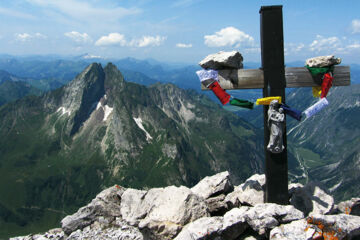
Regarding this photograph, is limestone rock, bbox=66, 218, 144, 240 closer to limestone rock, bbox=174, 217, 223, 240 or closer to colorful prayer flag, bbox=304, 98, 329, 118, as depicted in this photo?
limestone rock, bbox=174, 217, 223, 240

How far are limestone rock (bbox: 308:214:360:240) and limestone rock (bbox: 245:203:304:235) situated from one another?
0.57 metres

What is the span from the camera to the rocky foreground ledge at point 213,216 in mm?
9906

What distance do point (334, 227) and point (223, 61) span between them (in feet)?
24.3

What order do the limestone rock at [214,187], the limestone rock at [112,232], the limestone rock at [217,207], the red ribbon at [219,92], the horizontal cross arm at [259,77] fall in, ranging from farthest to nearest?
the limestone rock at [214,187] → the limestone rock at [112,232] → the limestone rock at [217,207] → the horizontal cross arm at [259,77] → the red ribbon at [219,92]

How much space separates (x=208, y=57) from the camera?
1215 centimetres

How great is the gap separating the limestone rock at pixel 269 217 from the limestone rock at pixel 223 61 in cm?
591

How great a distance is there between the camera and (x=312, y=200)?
12.4 m

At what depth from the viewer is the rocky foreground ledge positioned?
9906mm

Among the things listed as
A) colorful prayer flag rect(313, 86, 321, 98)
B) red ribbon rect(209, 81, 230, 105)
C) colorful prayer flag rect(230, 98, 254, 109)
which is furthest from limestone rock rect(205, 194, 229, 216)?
colorful prayer flag rect(313, 86, 321, 98)

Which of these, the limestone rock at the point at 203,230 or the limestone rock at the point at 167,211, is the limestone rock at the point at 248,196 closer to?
the limestone rock at the point at 167,211

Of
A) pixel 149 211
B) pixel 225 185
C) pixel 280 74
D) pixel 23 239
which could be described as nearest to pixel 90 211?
pixel 23 239

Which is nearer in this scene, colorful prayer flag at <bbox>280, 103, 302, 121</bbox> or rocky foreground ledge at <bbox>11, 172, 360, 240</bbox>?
rocky foreground ledge at <bbox>11, 172, 360, 240</bbox>

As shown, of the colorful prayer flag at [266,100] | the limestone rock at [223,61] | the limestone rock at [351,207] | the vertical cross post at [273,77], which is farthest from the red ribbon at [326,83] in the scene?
the limestone rock at [351,207]

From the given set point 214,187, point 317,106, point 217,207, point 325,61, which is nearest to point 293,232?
point 217,207
